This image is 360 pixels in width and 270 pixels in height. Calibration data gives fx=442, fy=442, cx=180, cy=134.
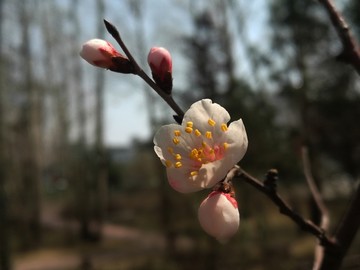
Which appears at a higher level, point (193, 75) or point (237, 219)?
point (193, 75)

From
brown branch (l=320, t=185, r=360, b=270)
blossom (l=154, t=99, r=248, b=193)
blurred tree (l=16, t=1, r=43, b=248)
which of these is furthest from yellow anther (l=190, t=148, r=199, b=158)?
blurred tree (l=16, t=1, r=43, b=248)

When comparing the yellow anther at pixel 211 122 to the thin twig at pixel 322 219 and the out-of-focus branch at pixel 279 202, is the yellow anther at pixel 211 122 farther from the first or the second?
the thin twig at pixel 322 219

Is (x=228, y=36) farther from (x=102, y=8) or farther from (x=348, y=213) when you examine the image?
(x=348, y=213)

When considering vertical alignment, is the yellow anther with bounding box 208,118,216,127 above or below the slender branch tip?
below

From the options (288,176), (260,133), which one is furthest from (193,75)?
(260,133)

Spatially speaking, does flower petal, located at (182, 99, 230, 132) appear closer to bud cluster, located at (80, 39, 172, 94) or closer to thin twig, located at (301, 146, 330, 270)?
bud cluster, located at (80, 39, 172, 94)

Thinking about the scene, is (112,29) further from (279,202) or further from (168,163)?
(279,202)
